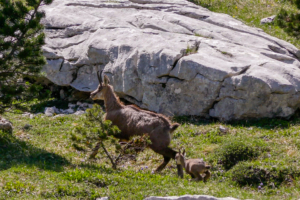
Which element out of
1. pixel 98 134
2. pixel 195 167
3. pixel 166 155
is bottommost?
pixel 166 155

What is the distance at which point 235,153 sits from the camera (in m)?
11.0

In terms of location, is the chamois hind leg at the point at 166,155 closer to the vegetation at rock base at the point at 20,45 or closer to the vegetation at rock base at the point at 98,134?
the vegetation at rock base at the point at 98,134

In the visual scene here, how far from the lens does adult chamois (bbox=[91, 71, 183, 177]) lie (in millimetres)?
10531

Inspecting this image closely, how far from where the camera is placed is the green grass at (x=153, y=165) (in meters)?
7.94

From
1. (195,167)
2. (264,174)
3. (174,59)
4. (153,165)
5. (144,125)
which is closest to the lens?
(195,167)

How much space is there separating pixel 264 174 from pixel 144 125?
10.4 feet

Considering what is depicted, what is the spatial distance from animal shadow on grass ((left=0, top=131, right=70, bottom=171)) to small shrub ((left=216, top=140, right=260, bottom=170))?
13.0 feet

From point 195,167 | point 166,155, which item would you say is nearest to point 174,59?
point 166,155

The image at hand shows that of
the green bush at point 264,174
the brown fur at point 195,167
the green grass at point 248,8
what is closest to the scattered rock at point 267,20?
the green grass at point 248,8

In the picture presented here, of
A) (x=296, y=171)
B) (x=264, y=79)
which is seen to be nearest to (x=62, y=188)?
(x=296, y=171)

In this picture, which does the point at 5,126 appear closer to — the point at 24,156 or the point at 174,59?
the point at 24,156

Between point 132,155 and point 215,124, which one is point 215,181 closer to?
point 132,155

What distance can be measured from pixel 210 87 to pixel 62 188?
7.61 m

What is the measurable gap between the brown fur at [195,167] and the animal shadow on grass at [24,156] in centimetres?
274
